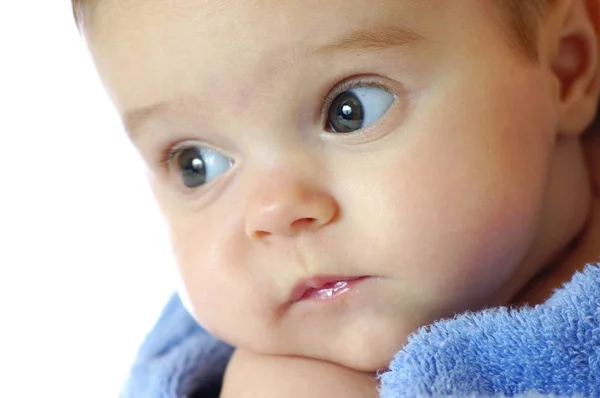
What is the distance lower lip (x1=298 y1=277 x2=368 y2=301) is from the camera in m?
0.80

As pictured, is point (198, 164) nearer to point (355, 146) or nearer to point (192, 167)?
point (192, 167)

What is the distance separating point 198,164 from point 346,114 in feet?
0.66

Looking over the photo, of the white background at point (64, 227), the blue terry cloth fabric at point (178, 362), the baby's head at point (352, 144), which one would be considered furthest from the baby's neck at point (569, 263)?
the white background at point (64, 227)

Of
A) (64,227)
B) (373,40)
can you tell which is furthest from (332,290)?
(64,227)

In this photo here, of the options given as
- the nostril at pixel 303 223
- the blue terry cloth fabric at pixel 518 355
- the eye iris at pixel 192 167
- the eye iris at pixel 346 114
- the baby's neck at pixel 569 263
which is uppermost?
the eye iris at pixel 192 167

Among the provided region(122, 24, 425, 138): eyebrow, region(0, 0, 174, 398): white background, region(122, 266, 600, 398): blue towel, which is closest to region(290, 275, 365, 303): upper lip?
region(122, 266, 600, 398): blue towel

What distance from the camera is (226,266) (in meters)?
0.85

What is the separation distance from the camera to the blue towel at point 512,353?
670 millimetres

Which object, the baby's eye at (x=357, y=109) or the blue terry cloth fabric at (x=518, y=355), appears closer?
the blue terry cloth fabric at (x=518, y=355)

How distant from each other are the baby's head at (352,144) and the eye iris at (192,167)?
0.06 metres

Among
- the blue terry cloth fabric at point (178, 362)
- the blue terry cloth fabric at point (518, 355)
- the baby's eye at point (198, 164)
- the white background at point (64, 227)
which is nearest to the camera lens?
the blue terry cloth fabric at point (518, 355)

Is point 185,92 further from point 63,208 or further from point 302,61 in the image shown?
point 63,208

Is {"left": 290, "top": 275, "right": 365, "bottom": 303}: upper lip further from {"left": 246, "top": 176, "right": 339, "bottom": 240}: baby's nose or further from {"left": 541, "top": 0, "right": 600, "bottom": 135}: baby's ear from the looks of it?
{"left": 541, "top": 0, "right": 600, "bottom": 135}: baby's ear

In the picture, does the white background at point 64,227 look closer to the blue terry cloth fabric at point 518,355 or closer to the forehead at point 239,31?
the forehead at point 239,31
